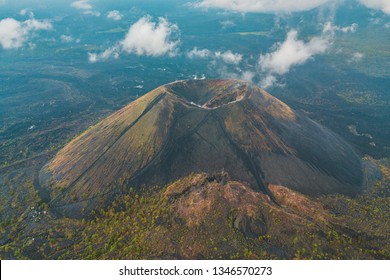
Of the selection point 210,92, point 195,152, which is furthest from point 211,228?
point 210,92

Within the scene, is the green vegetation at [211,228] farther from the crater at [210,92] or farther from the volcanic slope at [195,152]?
the crater at [210,92]

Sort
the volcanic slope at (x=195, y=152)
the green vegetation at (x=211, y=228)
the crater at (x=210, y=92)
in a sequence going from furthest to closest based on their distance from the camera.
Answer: the crater at (x=210, y=92)
the volcanic slope at (x=195, y=152)
the green vegetation at (x=211, y=228)

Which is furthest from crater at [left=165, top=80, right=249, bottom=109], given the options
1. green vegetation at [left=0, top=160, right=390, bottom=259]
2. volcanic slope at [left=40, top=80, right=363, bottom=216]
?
green vegetation at [left=0, top=160, right=390, bottom=259]

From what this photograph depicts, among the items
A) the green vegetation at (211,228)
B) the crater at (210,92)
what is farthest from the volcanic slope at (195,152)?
the green vegetation at (211,228)

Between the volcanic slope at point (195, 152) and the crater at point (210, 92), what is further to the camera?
the crater at point (210, 92)

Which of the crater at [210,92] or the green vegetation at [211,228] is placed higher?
the crater at [210,92]

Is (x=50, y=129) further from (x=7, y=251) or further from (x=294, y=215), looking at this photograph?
(x=294, y=215)

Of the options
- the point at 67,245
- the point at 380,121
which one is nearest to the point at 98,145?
the point at 67,245

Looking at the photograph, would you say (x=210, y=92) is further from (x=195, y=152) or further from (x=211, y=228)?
(x=211, y=228)
